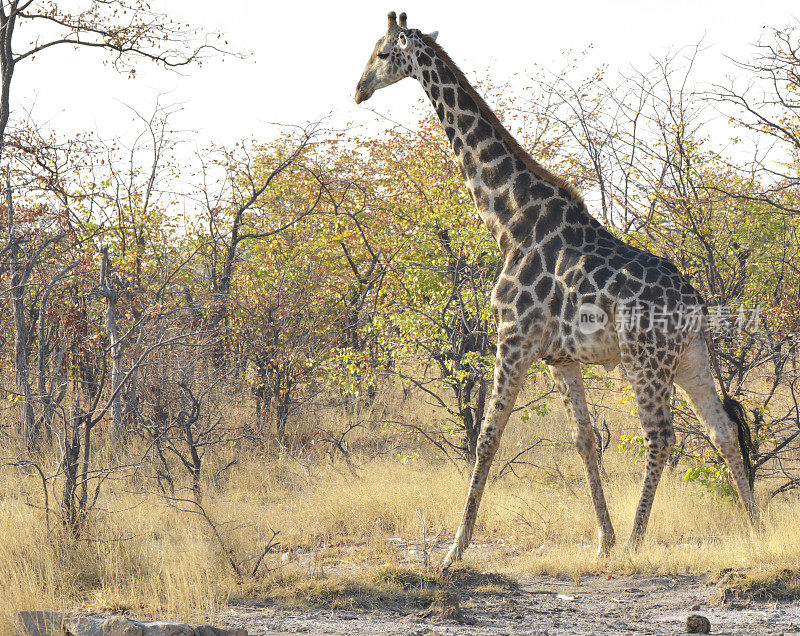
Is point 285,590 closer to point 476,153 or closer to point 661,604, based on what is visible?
point 661,604

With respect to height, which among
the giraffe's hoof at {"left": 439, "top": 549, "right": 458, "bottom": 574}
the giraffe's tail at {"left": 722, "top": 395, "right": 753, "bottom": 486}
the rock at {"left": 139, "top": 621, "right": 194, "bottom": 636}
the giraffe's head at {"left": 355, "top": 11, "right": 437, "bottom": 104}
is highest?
the giraffe's head at {"left": 355, "top": 11, "right": 437, "bottom": 104}

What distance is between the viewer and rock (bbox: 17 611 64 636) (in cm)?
462

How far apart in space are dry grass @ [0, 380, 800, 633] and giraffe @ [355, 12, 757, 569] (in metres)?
0.63

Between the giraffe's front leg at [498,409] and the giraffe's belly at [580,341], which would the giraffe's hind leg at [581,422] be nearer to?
the giraffe's belly at [580,341]

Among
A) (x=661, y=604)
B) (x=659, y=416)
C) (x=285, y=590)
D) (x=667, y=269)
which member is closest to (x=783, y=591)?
(x=661, y=604)

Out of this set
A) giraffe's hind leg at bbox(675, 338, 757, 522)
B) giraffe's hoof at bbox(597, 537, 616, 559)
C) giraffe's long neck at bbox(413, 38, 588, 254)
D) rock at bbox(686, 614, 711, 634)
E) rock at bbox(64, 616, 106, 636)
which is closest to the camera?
rock at bbox(64, 616, 106, 636)

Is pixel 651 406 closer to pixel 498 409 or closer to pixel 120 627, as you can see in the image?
pixel 498 409

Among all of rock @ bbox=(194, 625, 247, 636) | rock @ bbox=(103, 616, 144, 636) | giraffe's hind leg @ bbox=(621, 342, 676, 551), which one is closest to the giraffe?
giraffe's hind leg @ bbox=(621, 342, 676, 551)

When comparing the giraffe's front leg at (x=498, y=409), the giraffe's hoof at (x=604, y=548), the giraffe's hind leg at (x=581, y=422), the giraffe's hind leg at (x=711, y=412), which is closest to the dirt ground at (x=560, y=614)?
the giraffe's hoof at (x=604, y=548)

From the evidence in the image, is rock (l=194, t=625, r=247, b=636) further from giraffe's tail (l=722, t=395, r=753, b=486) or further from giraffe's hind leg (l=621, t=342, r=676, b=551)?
giraffe's tail (l=722, t=395, r=753, b=486)

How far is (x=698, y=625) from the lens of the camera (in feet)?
15.9

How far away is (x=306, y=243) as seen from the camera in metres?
15.1

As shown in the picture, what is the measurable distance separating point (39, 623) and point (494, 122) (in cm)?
515

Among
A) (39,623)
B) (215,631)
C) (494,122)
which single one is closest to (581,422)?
(494,122)
